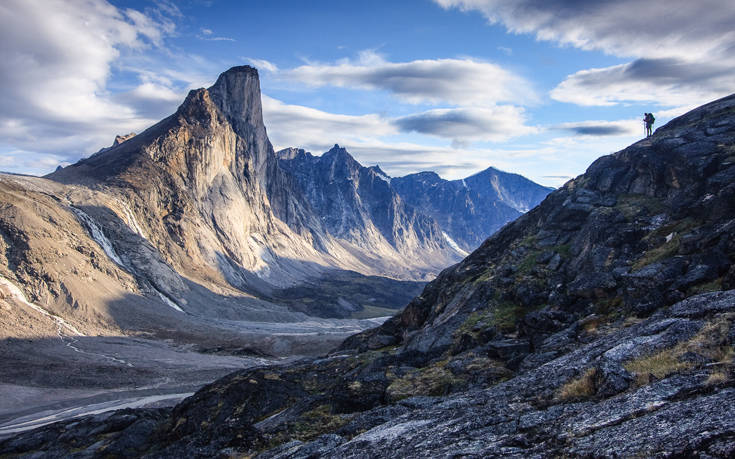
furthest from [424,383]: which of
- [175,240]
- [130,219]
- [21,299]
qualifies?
[175,240]

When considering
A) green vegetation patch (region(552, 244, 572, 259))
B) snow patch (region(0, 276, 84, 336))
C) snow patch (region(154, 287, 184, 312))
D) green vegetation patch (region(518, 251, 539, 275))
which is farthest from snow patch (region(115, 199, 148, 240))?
green vegetation patch (region(552, 244, 572, 259))

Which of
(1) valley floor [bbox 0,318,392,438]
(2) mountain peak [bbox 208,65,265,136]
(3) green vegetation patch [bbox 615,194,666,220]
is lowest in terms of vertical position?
(1) valley floor [bbox 0,318,392,438]

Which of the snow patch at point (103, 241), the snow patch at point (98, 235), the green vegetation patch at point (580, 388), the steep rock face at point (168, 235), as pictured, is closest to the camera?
the green vegetation patch at point (580, 388)

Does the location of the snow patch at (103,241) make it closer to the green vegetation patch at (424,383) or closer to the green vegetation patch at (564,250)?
the green vegetation patch at (564,250)

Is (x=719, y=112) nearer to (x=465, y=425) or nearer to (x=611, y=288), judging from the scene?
(x=611, y=288)

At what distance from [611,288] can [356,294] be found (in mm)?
148309

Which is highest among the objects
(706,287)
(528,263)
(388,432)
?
(528,263)

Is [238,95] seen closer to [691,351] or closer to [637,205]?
[637,205]

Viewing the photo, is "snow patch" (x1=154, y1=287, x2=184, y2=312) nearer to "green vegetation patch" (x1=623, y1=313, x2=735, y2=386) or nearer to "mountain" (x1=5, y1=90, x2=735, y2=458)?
"mountain" (x1=5, y1=90, x2=735, y2=458)

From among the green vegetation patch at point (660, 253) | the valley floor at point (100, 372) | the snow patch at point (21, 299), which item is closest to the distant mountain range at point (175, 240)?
the snow patch at point (21, 299)

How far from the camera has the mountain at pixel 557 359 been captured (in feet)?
29.8

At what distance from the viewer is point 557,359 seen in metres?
14.7

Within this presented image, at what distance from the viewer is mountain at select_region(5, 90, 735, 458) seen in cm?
909

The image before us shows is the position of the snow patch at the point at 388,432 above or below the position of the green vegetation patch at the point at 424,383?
above
